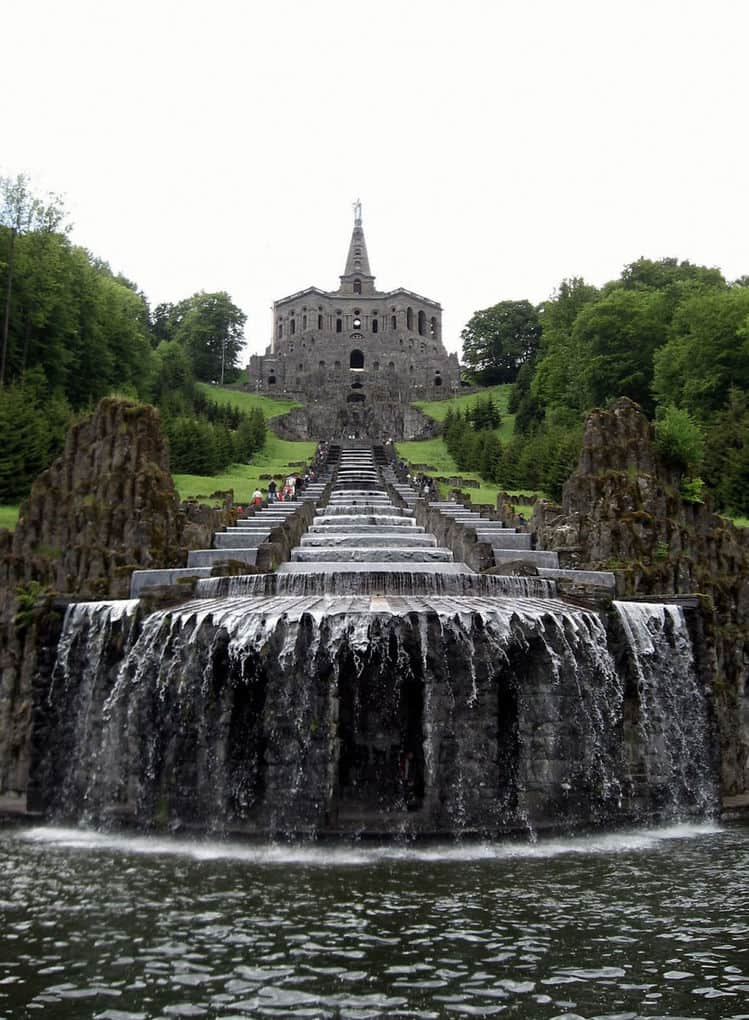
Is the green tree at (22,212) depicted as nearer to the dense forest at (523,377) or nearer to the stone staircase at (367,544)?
the dense forest at (523,377)

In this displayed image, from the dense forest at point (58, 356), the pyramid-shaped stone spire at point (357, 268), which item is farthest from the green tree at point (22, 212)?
the pyramid-shaped stone spire at point (357, 268)

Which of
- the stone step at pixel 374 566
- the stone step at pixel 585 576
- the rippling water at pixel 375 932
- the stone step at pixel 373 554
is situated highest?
the stone step at pixel 373 554

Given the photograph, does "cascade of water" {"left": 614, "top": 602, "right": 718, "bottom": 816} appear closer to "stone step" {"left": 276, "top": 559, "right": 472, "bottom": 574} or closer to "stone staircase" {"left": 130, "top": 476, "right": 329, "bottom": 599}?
"stone step" {"left": 276, "top": 559, "right": 472, "bottom": 574}

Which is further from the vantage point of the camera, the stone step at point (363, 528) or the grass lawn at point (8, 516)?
the stone step at point (363, 528)

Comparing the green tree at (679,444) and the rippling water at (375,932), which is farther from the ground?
the green tree at (679,444)

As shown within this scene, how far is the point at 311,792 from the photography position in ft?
56.0

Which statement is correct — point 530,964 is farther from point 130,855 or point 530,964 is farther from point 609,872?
point 130,855

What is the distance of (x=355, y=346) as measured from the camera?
135875 mm

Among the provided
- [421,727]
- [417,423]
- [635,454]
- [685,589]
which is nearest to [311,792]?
[421,727]

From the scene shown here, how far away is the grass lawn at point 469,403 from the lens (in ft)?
310

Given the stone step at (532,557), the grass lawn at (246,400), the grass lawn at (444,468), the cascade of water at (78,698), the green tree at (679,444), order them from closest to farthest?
the cascade of water at (78,698) < the stone step at (532,557) < the green tree at (679,444) < the grass lawn at (444,468) < the grass lawn at (246,400)

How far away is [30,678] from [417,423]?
232ft

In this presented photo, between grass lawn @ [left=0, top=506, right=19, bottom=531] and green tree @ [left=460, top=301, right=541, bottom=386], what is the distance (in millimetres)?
88470

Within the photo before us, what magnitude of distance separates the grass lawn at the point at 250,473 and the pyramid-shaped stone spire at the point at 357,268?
69.3m
